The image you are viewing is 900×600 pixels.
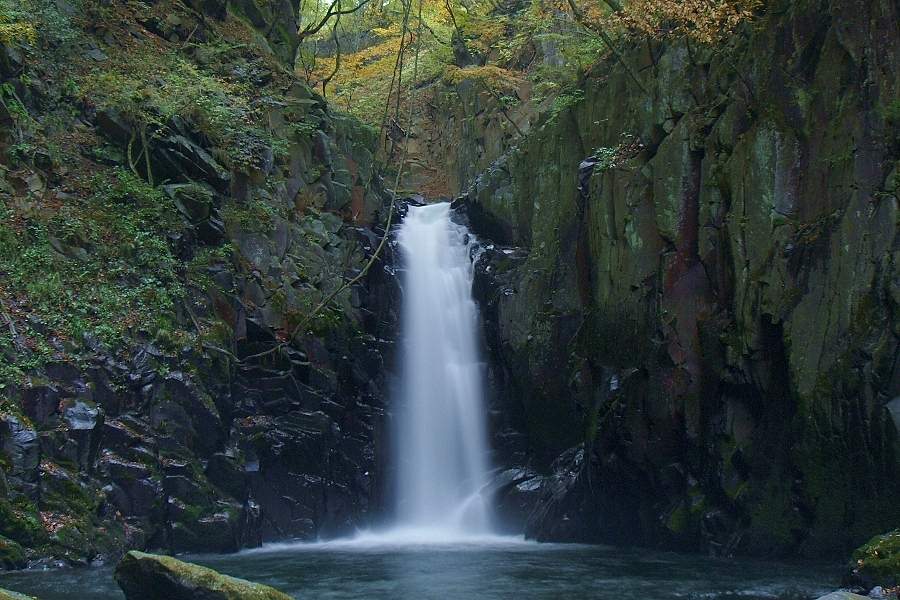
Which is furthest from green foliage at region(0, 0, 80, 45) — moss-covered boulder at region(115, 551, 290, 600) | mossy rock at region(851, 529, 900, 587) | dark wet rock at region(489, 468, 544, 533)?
mossy rock at region(851, 529, 900, 587)

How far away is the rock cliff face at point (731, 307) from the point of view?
1153cm

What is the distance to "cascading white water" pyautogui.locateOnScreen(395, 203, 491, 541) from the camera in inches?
684

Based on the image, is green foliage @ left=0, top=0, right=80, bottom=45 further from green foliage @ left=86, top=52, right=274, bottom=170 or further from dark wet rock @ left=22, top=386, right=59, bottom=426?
dark wet rock @ left=22, top=386, right=59, bottom=426

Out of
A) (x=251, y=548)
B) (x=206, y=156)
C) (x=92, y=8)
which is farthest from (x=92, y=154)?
(x=251, y=548)

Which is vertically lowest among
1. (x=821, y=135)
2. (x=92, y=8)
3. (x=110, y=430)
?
(x=110, y=430)

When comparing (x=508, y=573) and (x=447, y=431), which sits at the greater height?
(x=447, y=431)

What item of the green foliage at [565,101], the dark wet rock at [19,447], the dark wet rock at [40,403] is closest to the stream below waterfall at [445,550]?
the dark wet rock at [19,447]

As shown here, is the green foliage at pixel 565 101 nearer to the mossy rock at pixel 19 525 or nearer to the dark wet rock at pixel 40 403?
the dark wet rock at pixel 40 403

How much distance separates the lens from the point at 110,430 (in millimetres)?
12250

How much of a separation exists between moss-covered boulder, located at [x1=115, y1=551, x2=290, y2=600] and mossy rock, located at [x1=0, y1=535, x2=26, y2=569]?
349 cm

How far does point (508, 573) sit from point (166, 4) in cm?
1521

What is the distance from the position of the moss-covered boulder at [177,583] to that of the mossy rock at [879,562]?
6.22 metres

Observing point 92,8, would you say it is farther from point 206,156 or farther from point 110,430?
point 110,430

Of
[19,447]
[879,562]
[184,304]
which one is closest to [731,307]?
[879,562]
